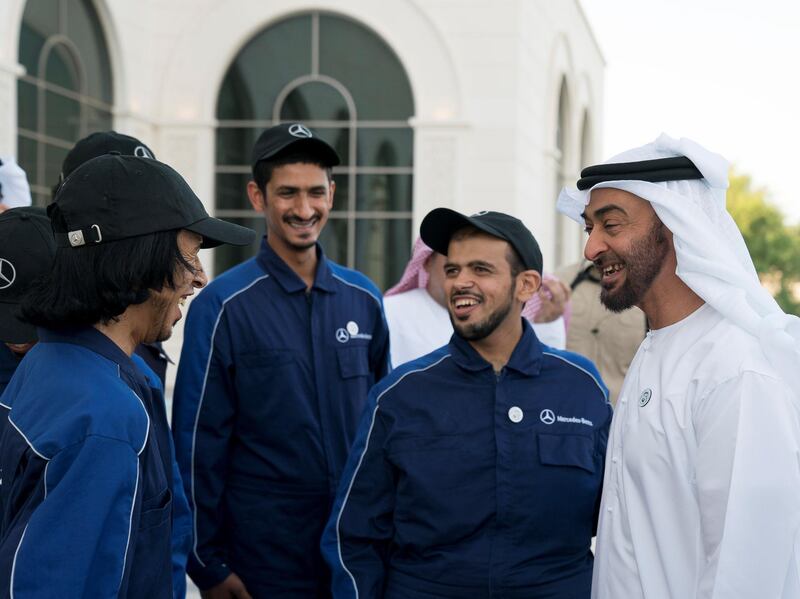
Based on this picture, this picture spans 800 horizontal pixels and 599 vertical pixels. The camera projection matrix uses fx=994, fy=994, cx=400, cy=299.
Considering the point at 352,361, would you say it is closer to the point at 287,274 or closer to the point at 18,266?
the point at 287,274

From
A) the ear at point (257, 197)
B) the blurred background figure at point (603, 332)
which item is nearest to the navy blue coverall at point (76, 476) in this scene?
the ear at point (257, 197)

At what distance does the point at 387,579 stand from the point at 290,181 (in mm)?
1578

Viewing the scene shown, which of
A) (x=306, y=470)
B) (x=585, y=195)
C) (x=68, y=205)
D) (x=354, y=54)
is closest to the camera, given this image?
(x=68, y=205)

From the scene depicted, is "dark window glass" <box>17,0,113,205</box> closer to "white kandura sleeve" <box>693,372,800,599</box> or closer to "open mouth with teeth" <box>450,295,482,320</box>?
"open mouth with teeth" <box>450,295,482,320</box>

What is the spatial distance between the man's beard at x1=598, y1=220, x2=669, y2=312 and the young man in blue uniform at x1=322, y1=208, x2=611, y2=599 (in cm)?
50

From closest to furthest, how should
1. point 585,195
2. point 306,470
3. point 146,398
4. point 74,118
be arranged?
point 146,398 < point 585,195 < point 306,470 < point 74,118

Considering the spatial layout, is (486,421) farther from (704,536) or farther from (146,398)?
(146,398)

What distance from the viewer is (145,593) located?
82.9 inches

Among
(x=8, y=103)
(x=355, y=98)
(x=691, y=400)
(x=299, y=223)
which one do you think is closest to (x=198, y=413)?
(x=299, y=223)

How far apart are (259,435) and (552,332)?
1.89 meters

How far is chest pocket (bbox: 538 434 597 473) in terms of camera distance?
2857mm

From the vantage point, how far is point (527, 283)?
10.5ft

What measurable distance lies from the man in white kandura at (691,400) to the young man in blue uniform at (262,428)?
119cm

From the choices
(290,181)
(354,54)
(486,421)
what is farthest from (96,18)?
(486,421)
